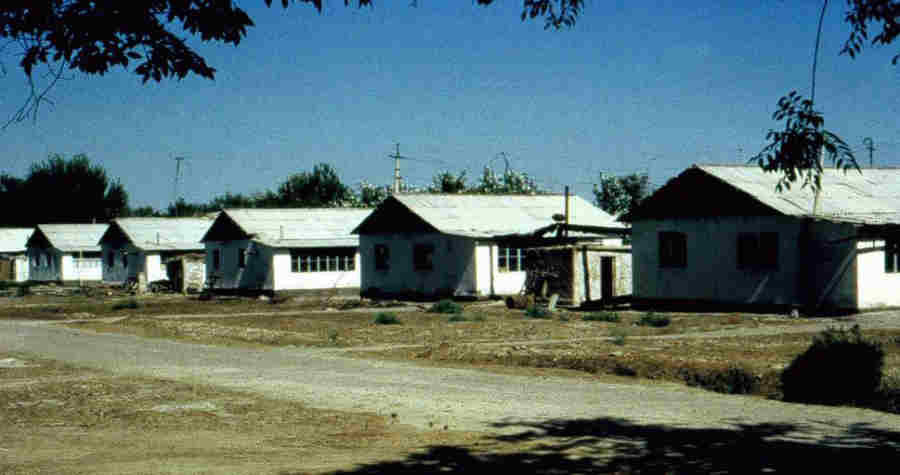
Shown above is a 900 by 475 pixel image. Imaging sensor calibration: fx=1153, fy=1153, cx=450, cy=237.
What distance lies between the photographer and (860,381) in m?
Result: 13.8

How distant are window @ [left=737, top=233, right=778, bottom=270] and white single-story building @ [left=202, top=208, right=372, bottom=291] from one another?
74.2 ft

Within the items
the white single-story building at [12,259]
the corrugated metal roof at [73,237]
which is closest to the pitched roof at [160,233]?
the corrugated metal roof at [73,237]

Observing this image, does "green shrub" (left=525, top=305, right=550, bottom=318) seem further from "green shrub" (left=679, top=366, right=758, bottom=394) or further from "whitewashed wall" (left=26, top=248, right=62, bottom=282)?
"whitewashed wall" (left=26, top=248, right=62, bottom=282)

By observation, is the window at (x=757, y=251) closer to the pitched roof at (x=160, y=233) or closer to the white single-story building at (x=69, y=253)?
the pitched roof at (x=160, y=233)

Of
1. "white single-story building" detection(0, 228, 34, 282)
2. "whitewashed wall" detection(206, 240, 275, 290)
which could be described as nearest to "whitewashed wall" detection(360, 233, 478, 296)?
"whitewashed wall" detection(206, 240, 275, 290)

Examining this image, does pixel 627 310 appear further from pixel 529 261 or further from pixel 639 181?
pixel 639 181

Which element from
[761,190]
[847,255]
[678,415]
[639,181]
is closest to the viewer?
[678,415]

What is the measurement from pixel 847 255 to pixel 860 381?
1655cm

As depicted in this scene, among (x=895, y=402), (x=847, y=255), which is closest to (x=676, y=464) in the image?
(x=895, y=402)

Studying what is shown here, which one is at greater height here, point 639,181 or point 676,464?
point 639,181

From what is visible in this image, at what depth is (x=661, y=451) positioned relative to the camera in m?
10.3

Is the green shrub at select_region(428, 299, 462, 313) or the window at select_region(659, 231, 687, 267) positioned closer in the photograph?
the window at select_region(659, 231, 687, 267)

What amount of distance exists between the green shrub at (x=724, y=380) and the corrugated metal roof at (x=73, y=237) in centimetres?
6064

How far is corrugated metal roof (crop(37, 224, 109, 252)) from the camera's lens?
72.2 m
